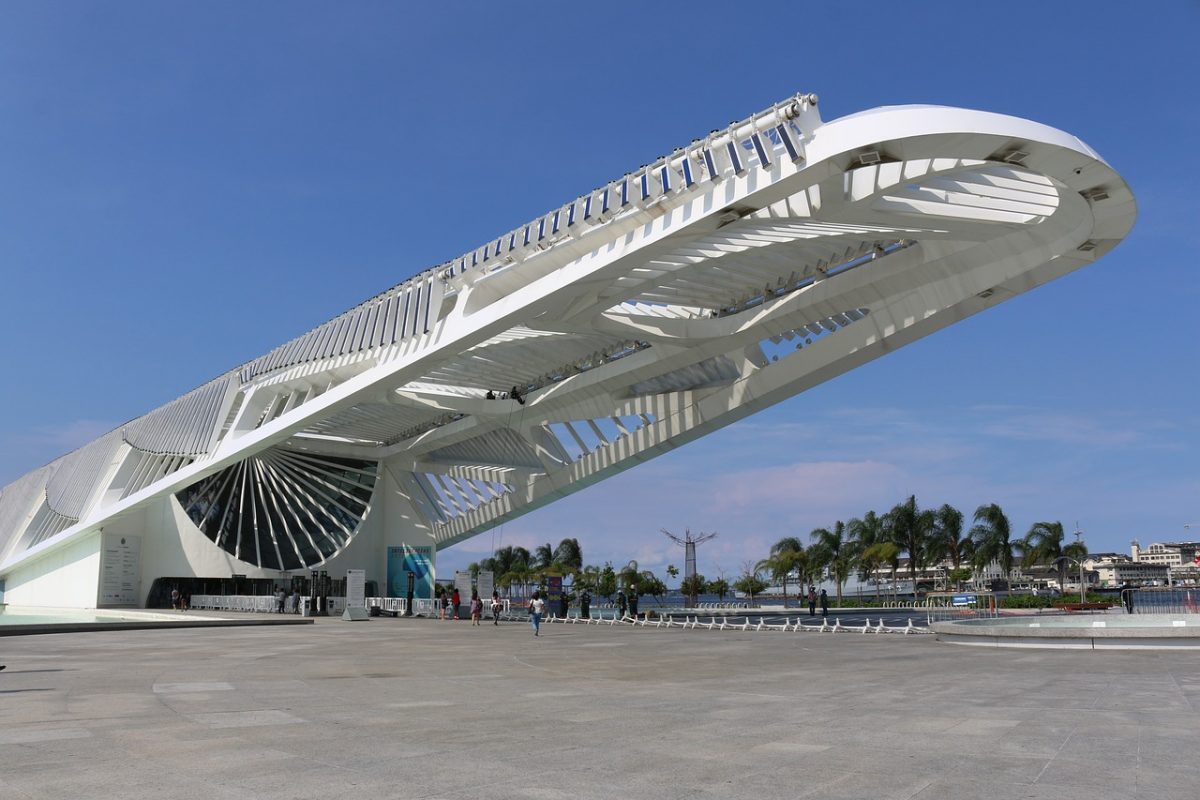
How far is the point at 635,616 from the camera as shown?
34.3m

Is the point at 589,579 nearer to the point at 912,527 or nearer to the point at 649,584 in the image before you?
the point at 649,584

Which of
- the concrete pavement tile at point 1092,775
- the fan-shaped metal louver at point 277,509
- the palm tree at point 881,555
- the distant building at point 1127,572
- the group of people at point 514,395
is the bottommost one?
the distant building at point 1127,572

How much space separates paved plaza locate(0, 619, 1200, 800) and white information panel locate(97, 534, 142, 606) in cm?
2934

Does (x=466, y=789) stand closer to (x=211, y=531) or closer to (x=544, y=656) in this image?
(x=544, y=656)

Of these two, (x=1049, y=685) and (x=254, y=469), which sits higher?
(x=254, y=469)

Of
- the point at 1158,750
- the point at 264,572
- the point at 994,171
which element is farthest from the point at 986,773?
the point at 264,572

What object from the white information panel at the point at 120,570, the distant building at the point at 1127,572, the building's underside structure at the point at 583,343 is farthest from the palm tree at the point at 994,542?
the distant building at the point at 1127,572

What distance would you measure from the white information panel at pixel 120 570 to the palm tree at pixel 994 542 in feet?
171

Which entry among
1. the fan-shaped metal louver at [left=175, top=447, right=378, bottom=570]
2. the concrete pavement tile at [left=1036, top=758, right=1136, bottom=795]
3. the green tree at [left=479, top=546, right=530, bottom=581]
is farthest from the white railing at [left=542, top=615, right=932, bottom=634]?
the green tree at [left=479, top=546, right=530, bottom=581]

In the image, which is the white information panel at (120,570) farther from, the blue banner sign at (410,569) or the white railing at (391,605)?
the white railing at (391,605)

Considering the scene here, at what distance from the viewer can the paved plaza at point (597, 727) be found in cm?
577

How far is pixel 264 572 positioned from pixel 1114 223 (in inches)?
1431

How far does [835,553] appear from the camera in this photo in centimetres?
7312

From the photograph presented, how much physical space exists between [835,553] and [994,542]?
466 inches
